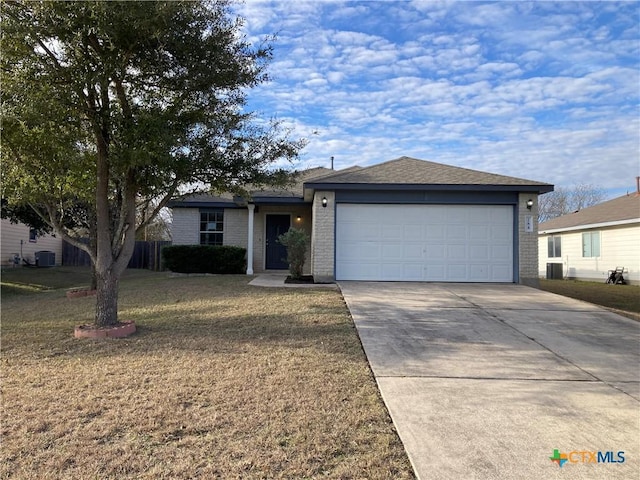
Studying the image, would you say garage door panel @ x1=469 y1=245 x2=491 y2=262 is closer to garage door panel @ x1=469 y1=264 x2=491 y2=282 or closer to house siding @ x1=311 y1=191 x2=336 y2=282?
garage door panel @ x1=469 y1=264 x2=491 y2=282

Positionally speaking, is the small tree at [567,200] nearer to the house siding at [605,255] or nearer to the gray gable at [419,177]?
the house siding at [605,255]

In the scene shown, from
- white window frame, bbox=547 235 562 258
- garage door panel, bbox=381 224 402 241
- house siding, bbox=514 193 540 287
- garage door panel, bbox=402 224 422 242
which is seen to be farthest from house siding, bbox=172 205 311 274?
white window frame, bbox=547 235 562 258

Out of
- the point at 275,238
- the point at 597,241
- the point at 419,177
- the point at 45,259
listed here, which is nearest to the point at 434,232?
the point at 419,177

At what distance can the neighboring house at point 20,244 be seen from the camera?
2144 cm

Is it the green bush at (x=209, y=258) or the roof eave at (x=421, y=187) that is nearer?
the roof eave at (x=421, y=187)

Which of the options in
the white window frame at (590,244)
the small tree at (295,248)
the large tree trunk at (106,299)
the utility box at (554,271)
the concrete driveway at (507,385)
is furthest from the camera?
the utility box at (554,271)

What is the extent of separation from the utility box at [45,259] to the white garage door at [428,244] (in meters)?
18.6

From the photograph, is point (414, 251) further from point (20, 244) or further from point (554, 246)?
point (20, 244)

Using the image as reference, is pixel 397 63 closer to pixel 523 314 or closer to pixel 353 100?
pixel 353 100

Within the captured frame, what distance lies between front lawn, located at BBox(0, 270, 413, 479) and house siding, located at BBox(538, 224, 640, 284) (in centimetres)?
1506

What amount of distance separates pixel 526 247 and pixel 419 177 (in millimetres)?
3373

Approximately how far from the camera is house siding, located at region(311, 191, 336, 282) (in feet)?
38.3

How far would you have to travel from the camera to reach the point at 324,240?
1176 centimetres

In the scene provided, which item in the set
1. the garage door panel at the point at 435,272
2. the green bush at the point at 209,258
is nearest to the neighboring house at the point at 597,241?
the garage door panel at the point at 435,272
